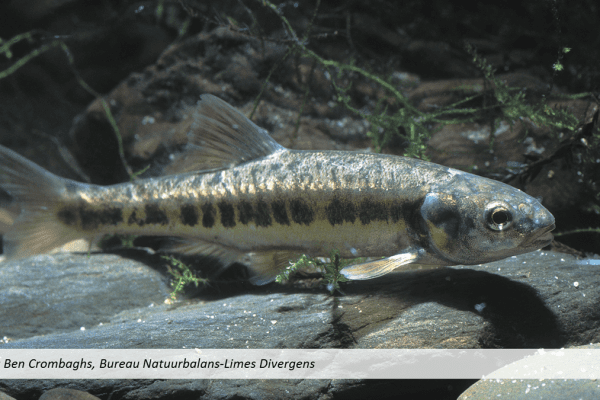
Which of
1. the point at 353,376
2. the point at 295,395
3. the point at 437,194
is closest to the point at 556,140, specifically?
the point at 437,194

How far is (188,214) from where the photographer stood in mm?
3143

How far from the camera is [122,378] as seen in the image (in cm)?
202

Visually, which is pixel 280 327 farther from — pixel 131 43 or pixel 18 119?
pixel 18 119

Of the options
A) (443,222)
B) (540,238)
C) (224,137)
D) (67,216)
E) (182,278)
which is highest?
(224,137)

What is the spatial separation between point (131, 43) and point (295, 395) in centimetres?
642

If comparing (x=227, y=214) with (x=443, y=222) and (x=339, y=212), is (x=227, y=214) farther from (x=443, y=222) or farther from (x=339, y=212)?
(x=443, y=222)

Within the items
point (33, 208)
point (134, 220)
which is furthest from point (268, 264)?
point (33, 208)

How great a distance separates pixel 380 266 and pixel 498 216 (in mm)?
732

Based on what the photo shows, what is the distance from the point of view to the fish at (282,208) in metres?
2.36

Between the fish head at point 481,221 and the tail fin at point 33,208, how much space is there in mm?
2983

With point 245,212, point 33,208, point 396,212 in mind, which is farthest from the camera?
point 33,208

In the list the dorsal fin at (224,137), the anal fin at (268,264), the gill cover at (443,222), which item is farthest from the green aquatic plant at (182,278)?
the gill cover at (443,222)

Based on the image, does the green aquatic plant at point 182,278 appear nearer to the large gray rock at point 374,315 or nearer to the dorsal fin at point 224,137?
the large gray rock at point 374,315

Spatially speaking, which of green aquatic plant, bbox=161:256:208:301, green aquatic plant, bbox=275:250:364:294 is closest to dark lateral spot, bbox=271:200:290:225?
green aquatic plant, bbox=275:250:364:294
